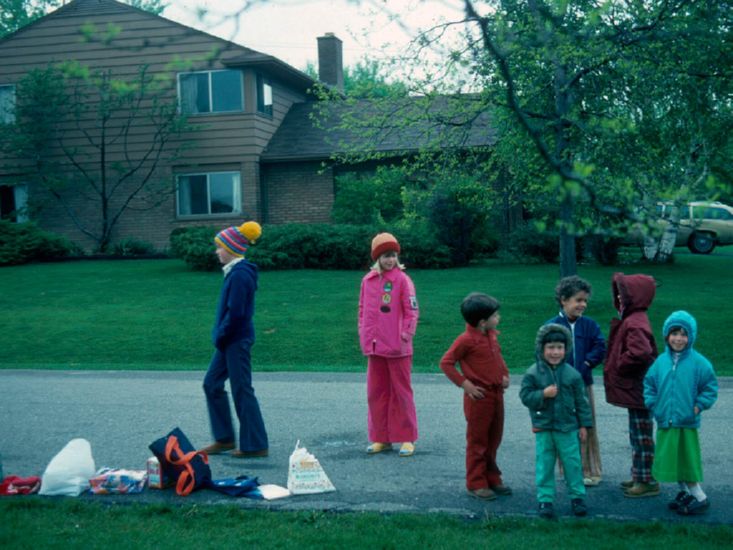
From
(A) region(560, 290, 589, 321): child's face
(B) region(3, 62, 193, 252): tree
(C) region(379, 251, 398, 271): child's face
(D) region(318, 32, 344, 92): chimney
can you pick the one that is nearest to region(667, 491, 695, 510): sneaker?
(A) region(560, 290, 589, 321): child's face

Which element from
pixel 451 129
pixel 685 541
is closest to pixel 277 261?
pixel 451 129

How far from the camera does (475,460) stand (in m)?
5.98

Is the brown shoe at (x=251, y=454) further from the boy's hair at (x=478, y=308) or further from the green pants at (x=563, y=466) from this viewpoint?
the green pants at (x=563, y=466)

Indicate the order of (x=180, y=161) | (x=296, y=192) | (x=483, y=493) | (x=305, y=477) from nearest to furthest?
(x=483, y=493)
(x=305, y=477)
(x=180, y=161)
(x=296, y=192)

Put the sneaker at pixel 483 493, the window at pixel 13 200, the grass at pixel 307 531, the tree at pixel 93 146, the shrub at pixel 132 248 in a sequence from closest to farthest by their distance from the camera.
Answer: the grass at pixel 307 531
the sneaker at pixel 483 493
the tree at pixel 93 146
the shrub at pixel 132 248
the window at pixel 13 200

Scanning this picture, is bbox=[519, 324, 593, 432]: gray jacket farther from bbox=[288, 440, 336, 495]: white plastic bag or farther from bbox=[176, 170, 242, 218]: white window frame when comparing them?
bbox=[176, 170, 242, 218]: white window frame

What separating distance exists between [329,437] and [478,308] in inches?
98.9

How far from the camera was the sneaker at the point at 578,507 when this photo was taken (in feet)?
18.1

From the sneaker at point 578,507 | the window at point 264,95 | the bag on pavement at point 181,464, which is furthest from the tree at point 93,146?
the sneaker at point 578,507

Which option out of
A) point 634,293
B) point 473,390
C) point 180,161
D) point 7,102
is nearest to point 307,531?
point 473,390

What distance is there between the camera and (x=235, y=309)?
277 inches

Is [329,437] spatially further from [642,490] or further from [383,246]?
[642,490]

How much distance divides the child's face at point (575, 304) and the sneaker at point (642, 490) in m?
1.21

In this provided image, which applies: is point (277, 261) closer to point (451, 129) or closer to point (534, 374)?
point (451, 129)
